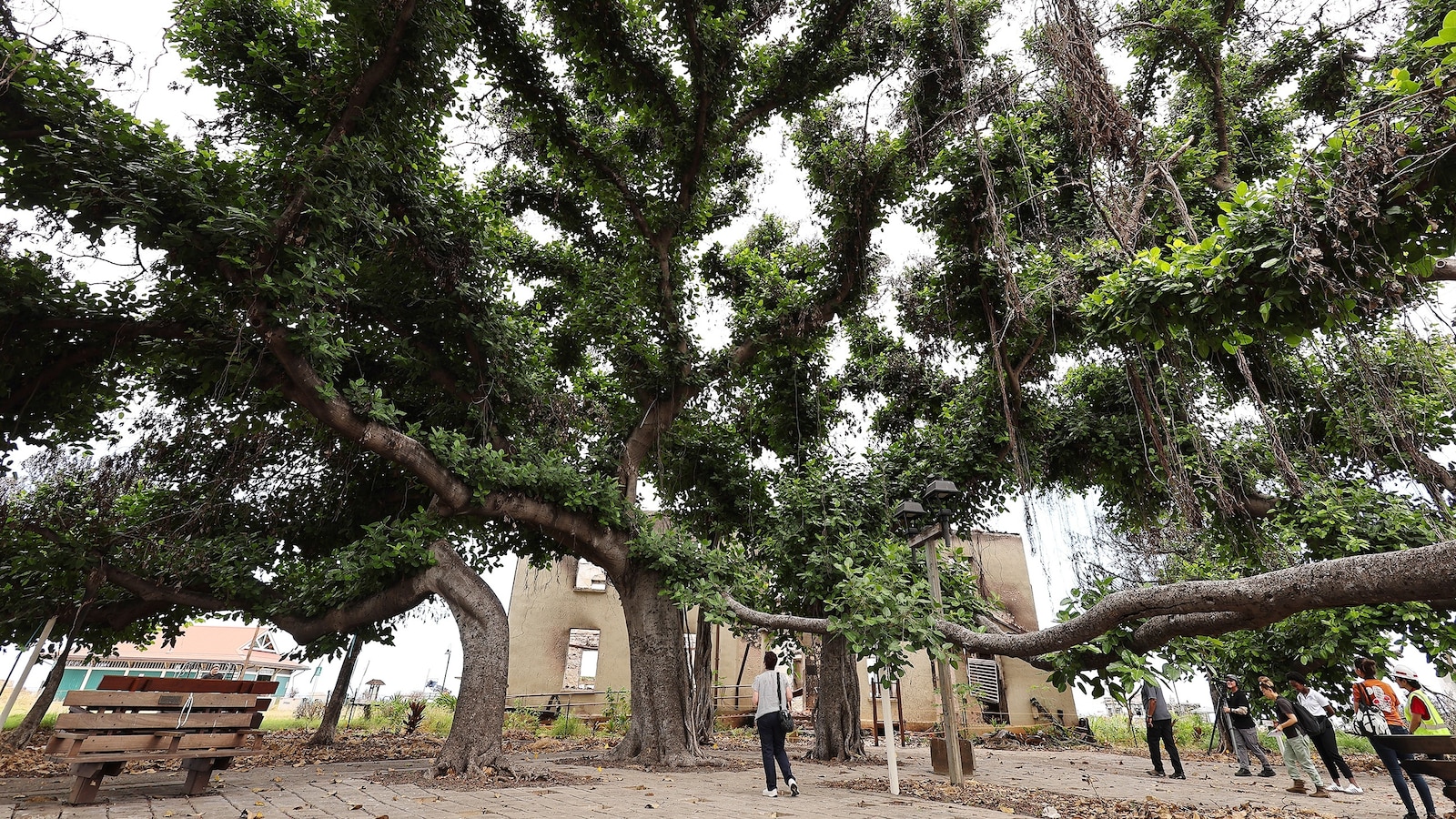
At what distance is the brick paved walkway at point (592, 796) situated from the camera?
5.10 meters

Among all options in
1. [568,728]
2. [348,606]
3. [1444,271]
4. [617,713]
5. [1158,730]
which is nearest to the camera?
[1444,271]

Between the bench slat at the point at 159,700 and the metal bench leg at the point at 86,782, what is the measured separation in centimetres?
45

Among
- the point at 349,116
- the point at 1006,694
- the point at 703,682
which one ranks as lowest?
the point at 1006,694

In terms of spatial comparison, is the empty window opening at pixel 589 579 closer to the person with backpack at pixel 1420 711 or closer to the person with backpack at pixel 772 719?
the person with backpack at pixel 772 719

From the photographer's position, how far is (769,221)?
1338 cm

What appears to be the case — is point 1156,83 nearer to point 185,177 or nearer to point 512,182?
point 512,182

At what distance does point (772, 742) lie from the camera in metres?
6.51

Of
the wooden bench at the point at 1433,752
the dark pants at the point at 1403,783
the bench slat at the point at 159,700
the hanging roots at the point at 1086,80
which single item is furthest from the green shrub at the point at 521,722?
the hanging roots at the point at 1086,80

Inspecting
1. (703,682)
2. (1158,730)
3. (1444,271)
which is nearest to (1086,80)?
(1444,271)

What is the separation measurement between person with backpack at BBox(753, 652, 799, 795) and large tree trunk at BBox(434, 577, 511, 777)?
3266mm

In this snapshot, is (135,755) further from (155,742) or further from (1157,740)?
(1157,740)

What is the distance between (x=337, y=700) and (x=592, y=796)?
8807 millimetres

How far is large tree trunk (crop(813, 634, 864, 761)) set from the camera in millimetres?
10617

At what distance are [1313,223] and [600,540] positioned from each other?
8.34 m
